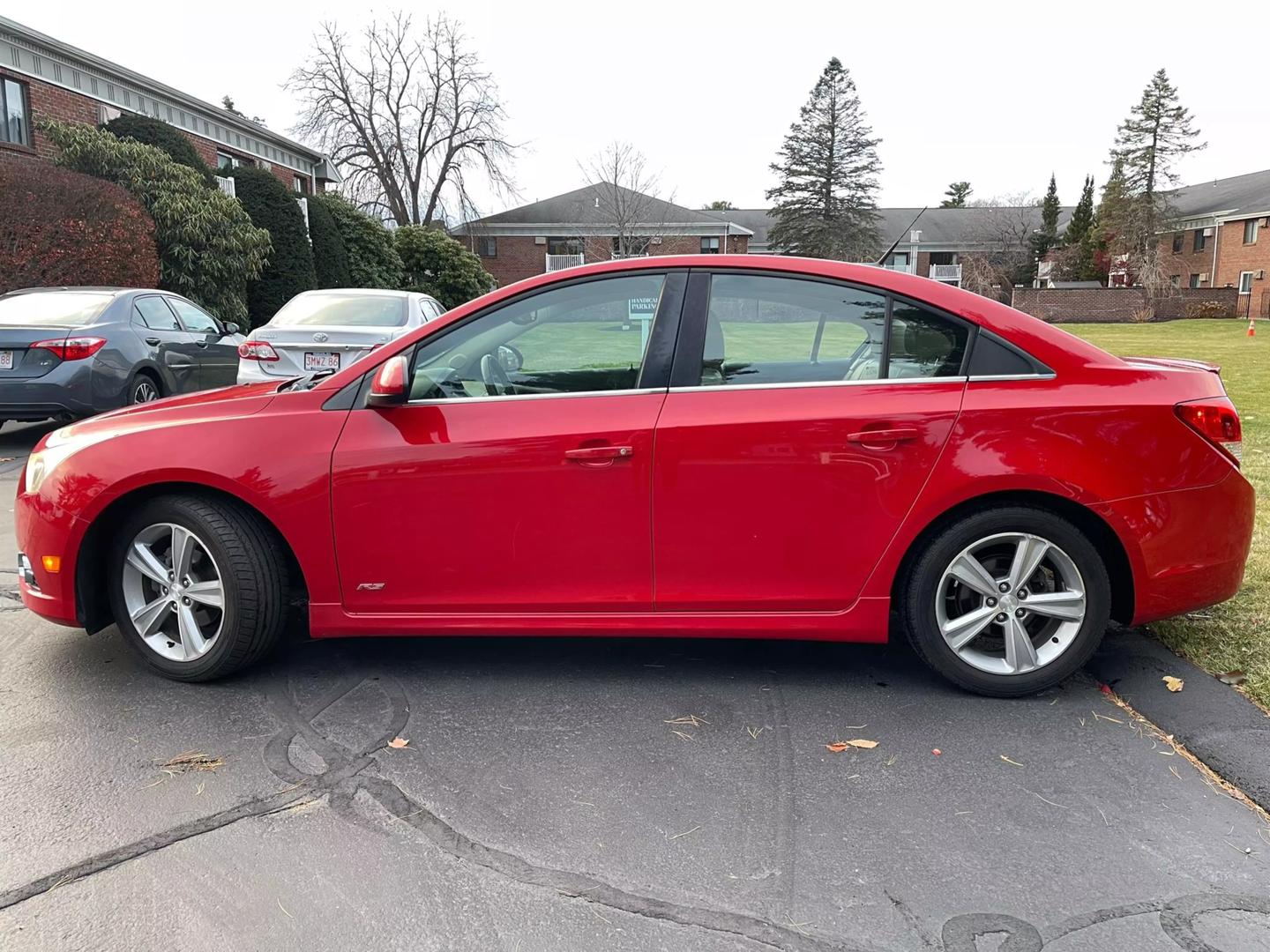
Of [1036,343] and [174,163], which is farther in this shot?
[174,163]

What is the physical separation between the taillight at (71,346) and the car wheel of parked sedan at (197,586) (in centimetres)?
569

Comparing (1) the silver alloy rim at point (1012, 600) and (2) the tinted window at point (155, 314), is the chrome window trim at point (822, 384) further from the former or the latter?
(2) the tinted window at point (155, 314)

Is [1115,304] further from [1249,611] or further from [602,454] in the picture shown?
[602,454]

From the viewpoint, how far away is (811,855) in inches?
104

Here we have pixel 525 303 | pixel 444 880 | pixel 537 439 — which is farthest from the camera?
pixel 525 303

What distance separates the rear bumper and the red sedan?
0.03 feet

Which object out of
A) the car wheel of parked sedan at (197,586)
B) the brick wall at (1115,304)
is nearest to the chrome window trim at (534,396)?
the car wheel of parked sedan at (197,586)

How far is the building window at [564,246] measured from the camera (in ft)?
180

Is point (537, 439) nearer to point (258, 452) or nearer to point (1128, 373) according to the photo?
point (258, 452)

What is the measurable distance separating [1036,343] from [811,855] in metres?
2.02

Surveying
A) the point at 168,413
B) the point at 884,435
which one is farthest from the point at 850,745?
the point at 168,413

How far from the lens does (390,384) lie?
3.47 m

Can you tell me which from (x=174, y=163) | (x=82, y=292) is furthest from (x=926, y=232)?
(x=82, y=292)

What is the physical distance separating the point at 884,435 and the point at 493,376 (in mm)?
1456
